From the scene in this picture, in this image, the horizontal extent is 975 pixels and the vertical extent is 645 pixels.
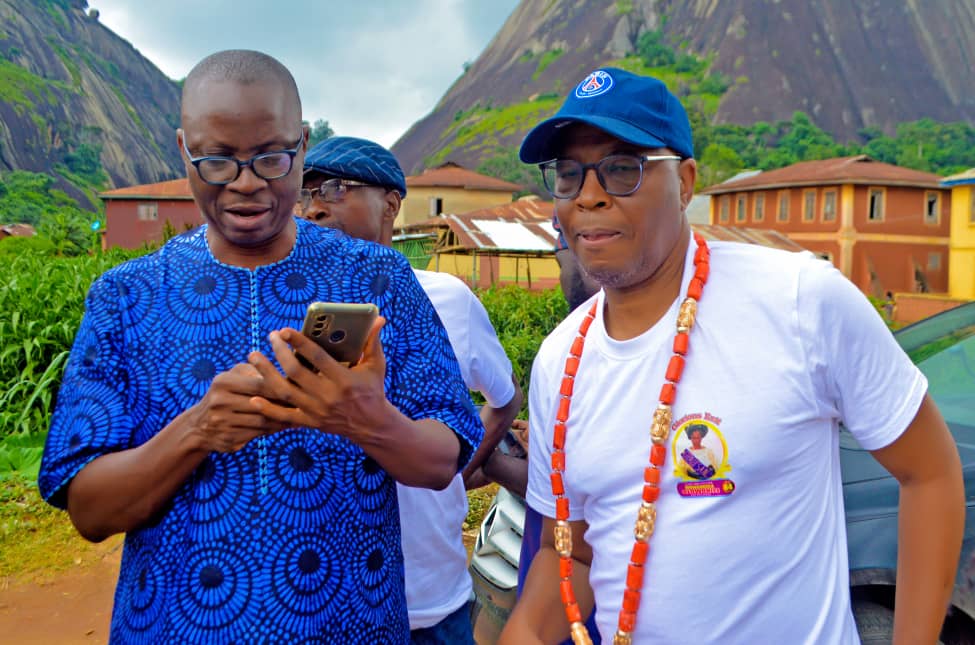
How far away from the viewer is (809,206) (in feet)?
127

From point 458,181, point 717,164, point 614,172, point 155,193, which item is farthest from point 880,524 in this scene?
point 717,164

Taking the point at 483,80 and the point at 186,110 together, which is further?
the point at 483,80

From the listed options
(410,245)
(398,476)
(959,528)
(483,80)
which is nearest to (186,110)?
(398,476)

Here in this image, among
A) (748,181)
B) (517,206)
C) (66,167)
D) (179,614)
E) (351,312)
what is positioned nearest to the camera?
(351,312)

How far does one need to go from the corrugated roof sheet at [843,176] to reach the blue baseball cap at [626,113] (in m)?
38.2

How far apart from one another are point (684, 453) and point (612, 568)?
0.31 metres

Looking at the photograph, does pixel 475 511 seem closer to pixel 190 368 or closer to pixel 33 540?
pixel 33 540

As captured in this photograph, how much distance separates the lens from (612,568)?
5.71ft

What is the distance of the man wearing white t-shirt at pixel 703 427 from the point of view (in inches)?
63.1

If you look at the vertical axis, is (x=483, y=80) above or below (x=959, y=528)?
above

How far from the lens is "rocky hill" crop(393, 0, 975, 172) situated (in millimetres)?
83188

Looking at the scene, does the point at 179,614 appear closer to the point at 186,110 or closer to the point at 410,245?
the point at 186,110

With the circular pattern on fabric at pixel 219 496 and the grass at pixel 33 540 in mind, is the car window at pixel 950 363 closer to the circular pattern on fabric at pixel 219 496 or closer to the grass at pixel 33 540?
the circular pattern on fabric at pixel 219 496

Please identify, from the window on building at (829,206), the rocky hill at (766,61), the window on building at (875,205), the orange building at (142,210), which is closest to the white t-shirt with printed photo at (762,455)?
the window on building at (829,206)
